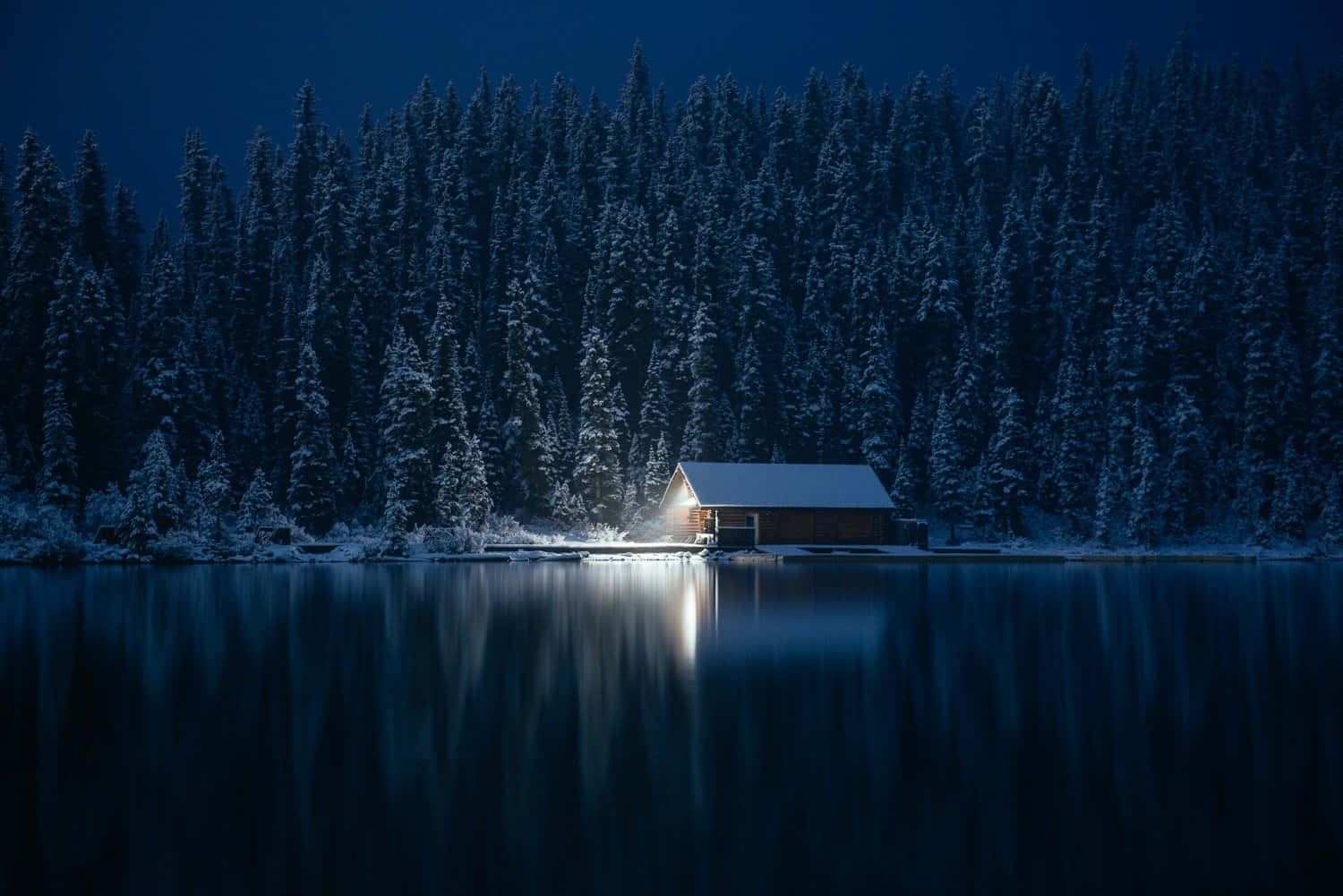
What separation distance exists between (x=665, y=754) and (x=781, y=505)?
177 ft

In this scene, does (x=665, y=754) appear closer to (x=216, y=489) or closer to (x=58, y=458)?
(x=216, y=489)

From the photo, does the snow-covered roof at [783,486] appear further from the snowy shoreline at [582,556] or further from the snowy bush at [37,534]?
the snowy bush at [37,534]

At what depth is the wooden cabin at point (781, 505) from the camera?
6881 cm

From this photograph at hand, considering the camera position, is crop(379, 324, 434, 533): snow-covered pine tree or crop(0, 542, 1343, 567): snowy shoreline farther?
crop(379, 324, 434, 533): snow-covered pine tree

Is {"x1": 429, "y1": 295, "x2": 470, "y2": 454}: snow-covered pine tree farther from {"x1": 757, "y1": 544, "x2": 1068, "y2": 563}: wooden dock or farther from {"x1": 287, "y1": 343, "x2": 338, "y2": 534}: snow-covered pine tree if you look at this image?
{"x1": 757, "y1": 544, "x2": 1068, "y2": 563}: wooden dock

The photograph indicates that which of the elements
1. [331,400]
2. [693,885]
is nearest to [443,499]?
[331,400]

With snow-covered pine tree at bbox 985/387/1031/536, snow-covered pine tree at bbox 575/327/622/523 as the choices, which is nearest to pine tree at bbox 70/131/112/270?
snow-covered pine tree at bbox 575/327/622/523

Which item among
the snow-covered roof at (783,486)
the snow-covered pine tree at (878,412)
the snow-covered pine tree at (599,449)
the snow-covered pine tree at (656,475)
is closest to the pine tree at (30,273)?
the snow-covered pine tree at (599,449)

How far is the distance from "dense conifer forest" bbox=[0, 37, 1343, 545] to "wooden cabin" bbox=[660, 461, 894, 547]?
781 centimetres

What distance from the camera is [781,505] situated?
69.4m

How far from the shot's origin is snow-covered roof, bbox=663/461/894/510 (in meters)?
69.1

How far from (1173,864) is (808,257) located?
298ft

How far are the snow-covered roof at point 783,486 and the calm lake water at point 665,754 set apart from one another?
36.8 m

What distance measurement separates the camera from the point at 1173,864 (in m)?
11.7
